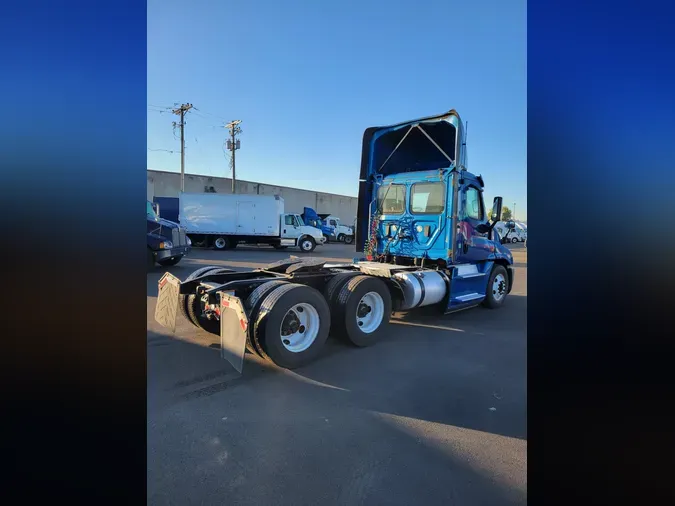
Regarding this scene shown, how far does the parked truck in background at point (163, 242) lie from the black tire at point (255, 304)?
826 cm

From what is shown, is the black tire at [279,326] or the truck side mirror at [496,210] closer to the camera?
the black tire at [279,326]

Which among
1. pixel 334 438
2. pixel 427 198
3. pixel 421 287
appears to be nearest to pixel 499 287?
pixel 427 198

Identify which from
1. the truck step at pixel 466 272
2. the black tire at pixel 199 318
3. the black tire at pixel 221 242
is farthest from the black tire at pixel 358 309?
the black tire at pixel 221 242

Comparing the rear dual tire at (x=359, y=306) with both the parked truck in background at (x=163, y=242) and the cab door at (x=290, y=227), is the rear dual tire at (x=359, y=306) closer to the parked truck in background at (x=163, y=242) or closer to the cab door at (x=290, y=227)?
the parked truck in background at (x=163, y=242)

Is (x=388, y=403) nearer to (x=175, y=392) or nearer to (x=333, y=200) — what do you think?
(x=175, y=392)

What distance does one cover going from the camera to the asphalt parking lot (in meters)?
2.53

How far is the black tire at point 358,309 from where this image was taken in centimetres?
530

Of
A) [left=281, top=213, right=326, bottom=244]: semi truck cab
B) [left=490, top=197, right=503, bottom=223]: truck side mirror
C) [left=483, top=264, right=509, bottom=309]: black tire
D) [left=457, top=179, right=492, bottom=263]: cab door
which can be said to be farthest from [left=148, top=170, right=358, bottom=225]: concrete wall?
[left=490, top=197, right=503, bottom=223]: truck side mirror

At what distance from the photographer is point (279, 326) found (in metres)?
4.44

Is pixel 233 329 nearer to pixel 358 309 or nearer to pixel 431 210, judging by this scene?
pixel 358 309
